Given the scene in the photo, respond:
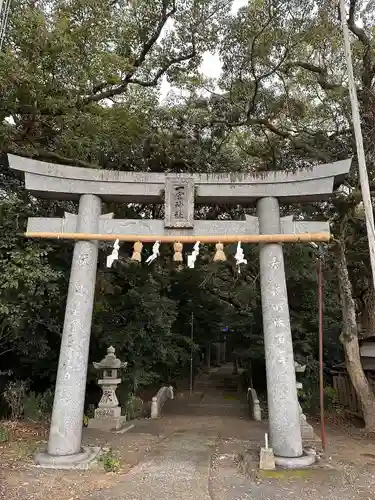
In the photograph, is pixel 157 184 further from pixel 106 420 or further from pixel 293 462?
pixel 106 420

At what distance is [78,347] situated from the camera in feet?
21.6

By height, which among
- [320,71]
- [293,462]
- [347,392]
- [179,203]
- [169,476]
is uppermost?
[320,71]

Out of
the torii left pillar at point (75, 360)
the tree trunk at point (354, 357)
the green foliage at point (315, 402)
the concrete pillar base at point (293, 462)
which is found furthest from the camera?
the green foliage at point (315, 402)

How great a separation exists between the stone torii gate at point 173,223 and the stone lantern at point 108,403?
348 centimetres

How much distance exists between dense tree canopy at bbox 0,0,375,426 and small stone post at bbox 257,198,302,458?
13.8ft

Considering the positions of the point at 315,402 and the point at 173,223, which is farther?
the point at 315,402

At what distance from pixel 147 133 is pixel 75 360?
7.48 m

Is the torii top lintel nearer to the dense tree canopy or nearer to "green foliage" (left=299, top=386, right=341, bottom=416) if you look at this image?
the dense tree canopy

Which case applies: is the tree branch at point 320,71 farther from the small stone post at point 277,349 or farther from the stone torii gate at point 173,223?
the small stone post at point 277,349

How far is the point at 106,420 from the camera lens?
988 cm

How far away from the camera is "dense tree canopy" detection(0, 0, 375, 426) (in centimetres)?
831

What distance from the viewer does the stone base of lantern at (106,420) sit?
9.79 metres

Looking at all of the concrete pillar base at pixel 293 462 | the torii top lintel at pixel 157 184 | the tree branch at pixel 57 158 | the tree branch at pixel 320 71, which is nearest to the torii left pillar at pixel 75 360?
the torii top lintel at pixel 157 184

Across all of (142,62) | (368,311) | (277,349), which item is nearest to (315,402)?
(368,311)
